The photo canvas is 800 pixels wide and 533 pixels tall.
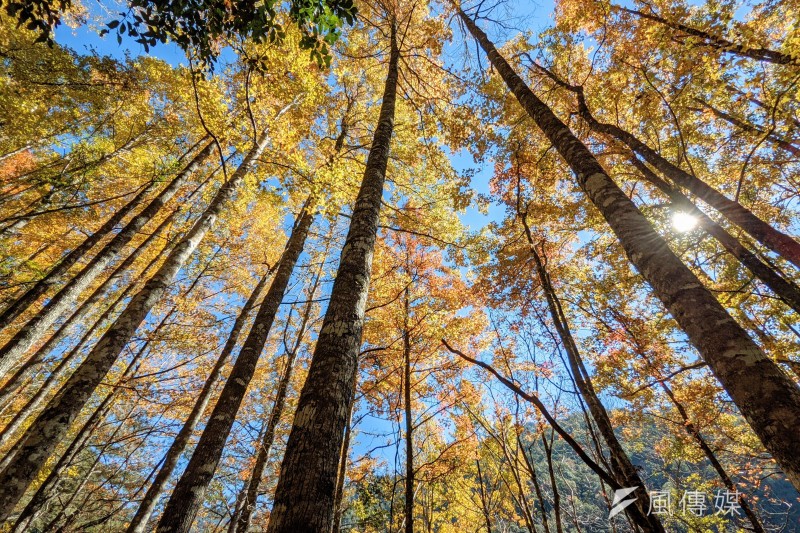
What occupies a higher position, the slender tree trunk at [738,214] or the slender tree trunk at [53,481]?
the slender tree trunk at [738,214]

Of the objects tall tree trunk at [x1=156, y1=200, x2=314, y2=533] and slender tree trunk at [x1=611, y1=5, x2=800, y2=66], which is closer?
tall tree trunk at [x1=156, y1=200, x2=314, y2=533]

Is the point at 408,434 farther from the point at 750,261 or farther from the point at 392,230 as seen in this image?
the point at 750,261

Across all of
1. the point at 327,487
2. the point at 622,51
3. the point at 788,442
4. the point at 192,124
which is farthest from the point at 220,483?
the point at 622,51

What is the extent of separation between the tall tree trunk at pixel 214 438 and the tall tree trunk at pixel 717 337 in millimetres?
5578

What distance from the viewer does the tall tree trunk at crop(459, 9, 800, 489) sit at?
1310 mm

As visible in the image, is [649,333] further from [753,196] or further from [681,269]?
[681,269]

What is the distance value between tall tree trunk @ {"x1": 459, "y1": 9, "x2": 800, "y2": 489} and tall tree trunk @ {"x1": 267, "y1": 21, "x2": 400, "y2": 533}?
1.98m

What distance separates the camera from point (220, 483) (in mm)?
12008

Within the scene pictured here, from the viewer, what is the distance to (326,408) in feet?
5.34

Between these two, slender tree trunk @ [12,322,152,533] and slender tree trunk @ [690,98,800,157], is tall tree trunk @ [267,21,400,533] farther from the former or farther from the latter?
slender tree trunk @ [690,98,800,157]

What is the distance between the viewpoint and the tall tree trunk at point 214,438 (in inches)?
157

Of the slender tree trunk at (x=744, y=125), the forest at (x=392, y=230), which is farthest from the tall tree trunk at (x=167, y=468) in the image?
the slender tree trunk at (x=744, y=125)

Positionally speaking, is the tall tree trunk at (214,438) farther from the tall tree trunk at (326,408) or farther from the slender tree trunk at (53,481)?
the tall tree trunk at (326,408)

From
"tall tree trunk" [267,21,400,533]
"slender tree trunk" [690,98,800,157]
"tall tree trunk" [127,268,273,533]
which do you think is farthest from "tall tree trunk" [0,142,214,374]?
"slender tree trunk" [690,98,800,157]
